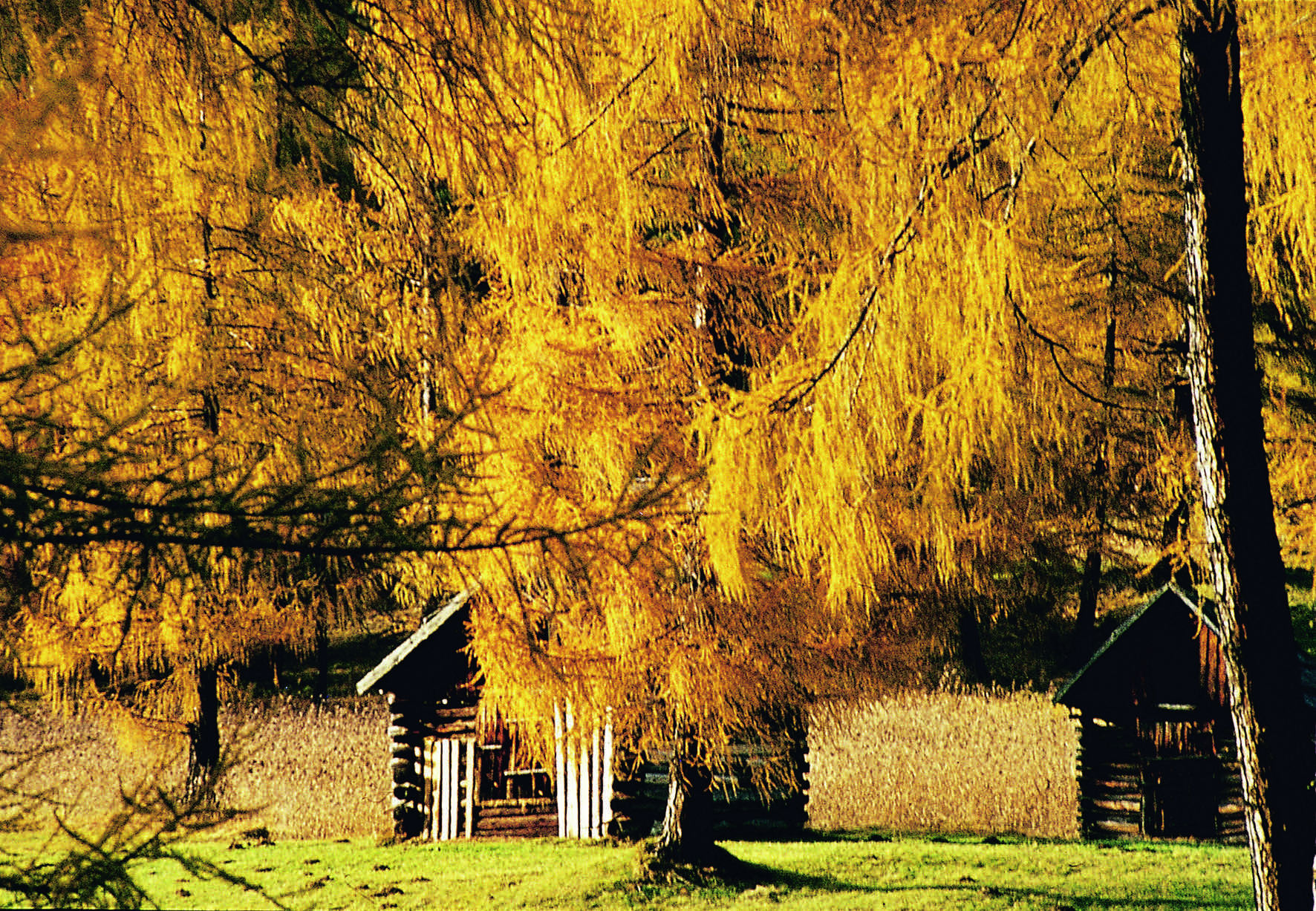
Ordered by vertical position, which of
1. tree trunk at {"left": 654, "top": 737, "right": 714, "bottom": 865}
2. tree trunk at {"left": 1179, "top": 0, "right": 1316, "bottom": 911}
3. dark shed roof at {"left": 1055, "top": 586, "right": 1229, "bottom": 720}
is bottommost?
tree trunk at {"left": 654, "top": 737, "right": 714, "bottom": 865}

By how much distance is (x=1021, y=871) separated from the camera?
11.4 m

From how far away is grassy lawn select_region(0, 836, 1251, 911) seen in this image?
33.5ft

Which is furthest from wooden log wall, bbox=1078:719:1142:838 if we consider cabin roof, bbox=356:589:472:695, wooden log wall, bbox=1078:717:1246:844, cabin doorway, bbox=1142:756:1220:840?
cabin roof, bbox=356:589:472:695

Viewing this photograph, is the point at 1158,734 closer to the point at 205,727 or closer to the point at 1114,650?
the point at 1114,650

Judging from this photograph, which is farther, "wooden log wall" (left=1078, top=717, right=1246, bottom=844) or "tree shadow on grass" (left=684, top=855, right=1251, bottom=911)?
"wooden log wall" (left=1078, top=717, right=1246, bottom=844)

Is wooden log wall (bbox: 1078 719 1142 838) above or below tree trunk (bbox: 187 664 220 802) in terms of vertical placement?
below

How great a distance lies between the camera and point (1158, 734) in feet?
47.8

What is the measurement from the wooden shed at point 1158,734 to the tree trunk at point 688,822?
19.5 feet

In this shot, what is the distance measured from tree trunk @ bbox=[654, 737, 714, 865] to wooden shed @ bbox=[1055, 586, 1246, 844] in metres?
5.93

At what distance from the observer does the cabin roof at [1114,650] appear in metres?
14.2

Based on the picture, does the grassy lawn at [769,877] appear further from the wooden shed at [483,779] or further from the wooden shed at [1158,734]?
the wooden shed at [1158,734]

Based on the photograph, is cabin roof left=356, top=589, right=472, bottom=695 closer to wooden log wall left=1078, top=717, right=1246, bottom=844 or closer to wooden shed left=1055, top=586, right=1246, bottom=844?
wooden shed left=1055, top=586, right=1246, bottom=844

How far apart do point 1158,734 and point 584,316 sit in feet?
34.7

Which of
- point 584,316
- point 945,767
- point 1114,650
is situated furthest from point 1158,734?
point 584,316
